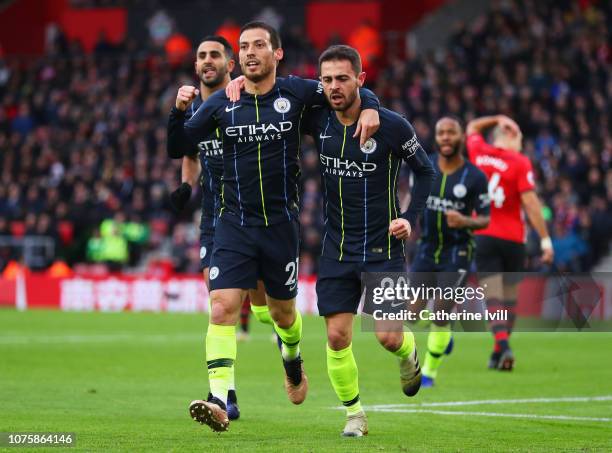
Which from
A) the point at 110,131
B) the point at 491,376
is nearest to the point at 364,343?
the point at 491,376

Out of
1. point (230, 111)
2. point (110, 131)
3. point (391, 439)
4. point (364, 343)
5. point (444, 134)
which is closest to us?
point (391, 439)

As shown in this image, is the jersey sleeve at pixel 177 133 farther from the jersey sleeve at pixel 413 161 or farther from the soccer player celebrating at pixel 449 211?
the soccer player celebrating at pixel 449 211

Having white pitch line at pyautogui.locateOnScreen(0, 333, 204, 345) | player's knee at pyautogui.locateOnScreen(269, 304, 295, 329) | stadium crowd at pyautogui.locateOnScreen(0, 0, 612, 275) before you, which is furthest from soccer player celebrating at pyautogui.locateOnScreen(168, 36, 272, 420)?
stadium crowd at pyautogui.locateOnScreen(0, 0, 612, 275)

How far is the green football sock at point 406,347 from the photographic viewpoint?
866cm

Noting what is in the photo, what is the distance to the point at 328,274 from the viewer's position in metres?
8.35

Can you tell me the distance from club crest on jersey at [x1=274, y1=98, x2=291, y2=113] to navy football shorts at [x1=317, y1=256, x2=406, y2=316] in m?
1.08

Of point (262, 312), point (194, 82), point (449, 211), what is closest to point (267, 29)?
point (262, 312)

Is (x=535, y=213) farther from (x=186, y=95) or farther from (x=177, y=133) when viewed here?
(x=186, y=95)

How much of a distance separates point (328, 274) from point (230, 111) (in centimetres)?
126

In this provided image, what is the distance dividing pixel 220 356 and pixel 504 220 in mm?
6438

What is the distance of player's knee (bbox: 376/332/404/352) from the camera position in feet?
27.7

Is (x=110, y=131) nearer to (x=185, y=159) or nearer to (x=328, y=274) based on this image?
(x=185, y=159)

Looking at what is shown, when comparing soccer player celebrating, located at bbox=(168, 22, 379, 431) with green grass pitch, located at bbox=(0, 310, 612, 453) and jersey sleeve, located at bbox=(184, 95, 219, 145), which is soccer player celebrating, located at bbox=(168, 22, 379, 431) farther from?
green grass pitch, located at bbox=(0, 310, 612, 453)

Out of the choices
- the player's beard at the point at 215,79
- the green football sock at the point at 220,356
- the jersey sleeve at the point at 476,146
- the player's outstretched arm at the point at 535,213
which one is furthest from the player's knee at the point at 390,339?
the jersey sleeve at the point at 476,146
